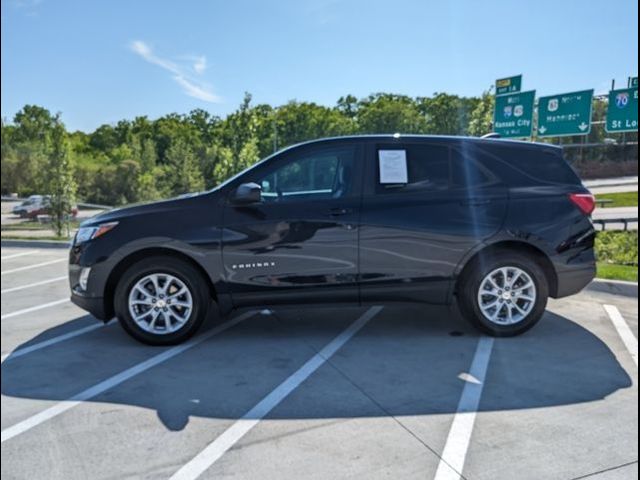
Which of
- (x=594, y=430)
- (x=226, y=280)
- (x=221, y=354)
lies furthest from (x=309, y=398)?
(x=594, y=430)

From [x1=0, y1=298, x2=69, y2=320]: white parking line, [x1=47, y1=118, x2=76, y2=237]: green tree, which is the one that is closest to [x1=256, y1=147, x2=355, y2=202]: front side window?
[x1=0, y1=298, x2=69, y2=320]: white parking line

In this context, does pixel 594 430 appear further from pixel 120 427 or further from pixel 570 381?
pixel 120 427

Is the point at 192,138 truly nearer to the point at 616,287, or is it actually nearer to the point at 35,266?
the point at 35,266

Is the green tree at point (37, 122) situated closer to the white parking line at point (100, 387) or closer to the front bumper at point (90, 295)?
the front bumper at point (90, 295)

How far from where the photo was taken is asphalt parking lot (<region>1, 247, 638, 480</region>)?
2.52 metres

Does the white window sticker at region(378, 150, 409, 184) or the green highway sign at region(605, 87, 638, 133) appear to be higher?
the green highway sign at region(605, 87, 638, 133)

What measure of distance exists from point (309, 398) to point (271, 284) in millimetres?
1229

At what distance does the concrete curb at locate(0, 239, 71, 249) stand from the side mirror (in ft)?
31.5

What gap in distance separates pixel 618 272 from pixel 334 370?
4.45m

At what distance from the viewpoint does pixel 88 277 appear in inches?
Answer: 167

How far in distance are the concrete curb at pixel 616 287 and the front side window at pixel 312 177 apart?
11.6 feet

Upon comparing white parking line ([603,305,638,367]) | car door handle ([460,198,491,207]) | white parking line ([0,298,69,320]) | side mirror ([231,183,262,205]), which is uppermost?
side mirror ([231,183,262,205])

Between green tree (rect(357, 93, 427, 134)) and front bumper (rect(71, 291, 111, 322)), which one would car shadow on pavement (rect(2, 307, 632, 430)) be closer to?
front bumper (rect(71, 291, 111, 322))

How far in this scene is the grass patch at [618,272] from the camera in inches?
231
